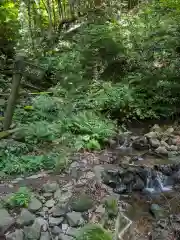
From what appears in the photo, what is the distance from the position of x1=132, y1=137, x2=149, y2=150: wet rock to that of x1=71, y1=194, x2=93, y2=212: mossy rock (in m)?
2.62

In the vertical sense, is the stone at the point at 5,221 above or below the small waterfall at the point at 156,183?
above

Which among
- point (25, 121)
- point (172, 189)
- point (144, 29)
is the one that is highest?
point (144, 29)

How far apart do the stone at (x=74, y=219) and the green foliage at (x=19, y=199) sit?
0.66 metres

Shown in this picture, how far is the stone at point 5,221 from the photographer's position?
13.2 ft

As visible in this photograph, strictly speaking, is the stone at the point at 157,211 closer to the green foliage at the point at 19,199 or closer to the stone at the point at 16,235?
the green foliage at the point at 19,199

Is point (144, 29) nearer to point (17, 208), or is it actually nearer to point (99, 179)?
point (99, 179)

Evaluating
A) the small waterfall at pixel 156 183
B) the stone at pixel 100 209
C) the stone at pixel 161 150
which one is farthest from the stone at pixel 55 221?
the stone at pixel 161 150

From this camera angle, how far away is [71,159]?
19.7ft

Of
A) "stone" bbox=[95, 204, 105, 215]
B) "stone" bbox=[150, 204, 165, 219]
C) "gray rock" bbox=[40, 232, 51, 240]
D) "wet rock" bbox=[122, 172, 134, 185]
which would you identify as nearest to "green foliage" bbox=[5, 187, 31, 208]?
"gray rock" bbox=[40, 232, 51, 240]

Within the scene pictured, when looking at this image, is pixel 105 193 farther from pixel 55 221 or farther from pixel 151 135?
pixel 151 135

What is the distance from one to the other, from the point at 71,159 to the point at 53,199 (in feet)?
4.52

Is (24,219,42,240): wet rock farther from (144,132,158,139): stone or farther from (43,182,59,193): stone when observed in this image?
(144,132,158,139): stone

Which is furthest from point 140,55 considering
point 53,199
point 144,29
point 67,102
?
point 53,199

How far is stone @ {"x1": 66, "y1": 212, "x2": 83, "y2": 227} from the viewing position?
168 inches
